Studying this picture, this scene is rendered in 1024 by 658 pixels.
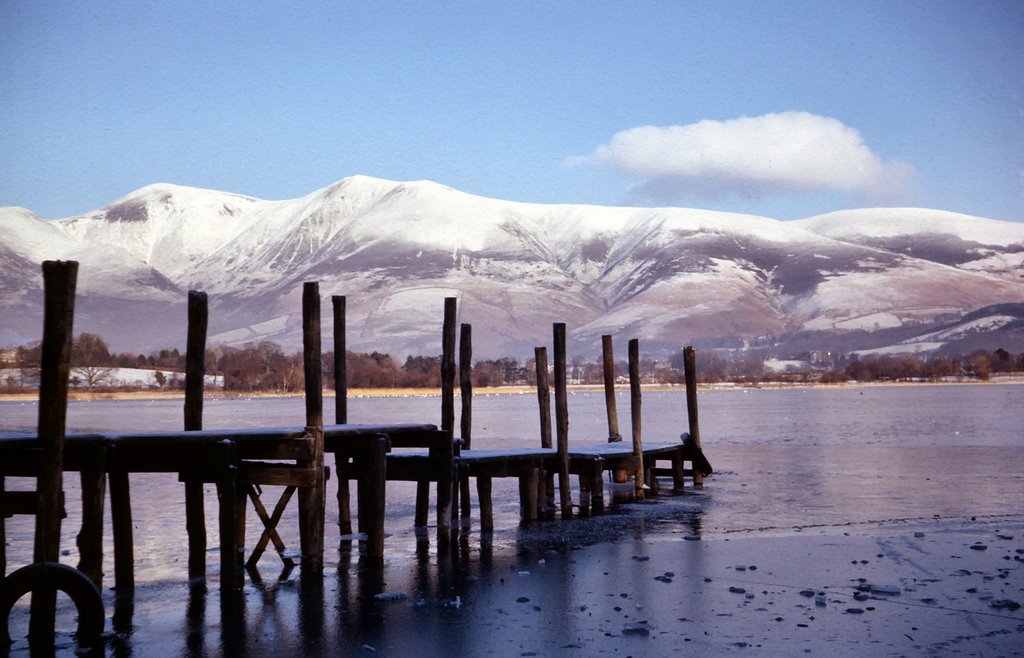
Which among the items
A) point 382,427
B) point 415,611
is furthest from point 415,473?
point 415,611

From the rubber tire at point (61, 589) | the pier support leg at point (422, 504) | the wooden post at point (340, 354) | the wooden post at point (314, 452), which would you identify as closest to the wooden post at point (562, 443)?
the pier support leg at point (422, 504)

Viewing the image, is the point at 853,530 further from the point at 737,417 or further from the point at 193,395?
the point at 737,417

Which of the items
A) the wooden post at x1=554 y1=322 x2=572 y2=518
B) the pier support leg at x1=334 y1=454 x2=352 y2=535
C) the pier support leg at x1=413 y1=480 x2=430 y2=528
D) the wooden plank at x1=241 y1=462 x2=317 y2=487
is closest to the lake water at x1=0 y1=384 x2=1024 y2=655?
the pier support leg at x1=334 y1=454 x2=352 y2=535

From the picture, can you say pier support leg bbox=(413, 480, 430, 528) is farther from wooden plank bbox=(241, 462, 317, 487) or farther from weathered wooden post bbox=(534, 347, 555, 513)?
wooden plank bbox=(241, 462, 317, 487)

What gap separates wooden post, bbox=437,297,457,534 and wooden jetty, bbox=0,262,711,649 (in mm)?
35

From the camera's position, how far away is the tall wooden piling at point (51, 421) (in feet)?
40.8

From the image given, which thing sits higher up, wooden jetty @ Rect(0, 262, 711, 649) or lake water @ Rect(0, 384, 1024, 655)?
wooden jetty @ Rect(0, 262, 711, 649)

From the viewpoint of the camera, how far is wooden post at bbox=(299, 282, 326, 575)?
16.6m

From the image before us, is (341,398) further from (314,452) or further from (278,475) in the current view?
(314,452)

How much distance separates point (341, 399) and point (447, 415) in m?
2.43

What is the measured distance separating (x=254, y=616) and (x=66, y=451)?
3.03m

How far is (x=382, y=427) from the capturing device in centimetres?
1914

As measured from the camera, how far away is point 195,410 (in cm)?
1847

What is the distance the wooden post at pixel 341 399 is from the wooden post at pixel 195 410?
3.68 m
